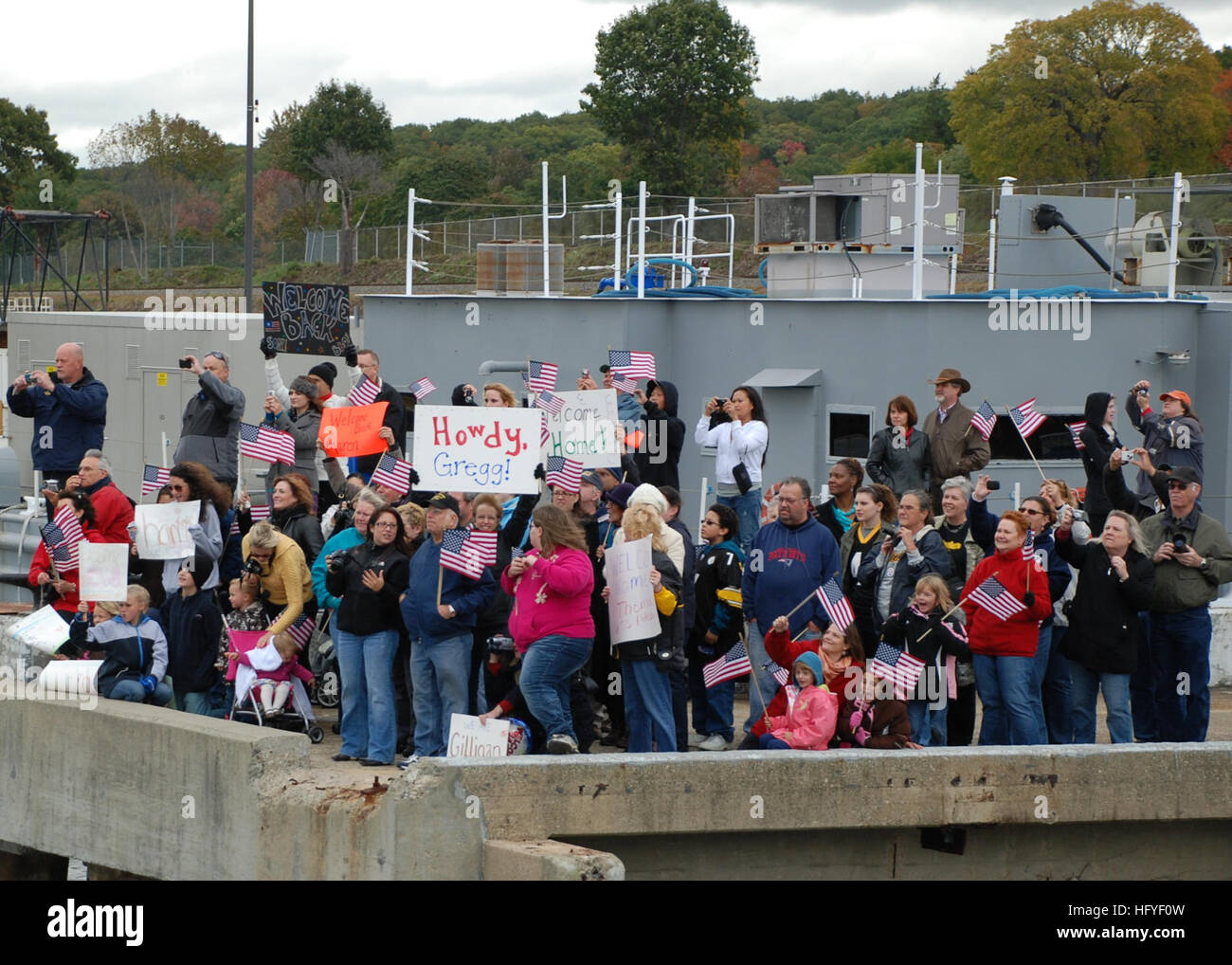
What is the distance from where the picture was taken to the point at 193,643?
33.0ft

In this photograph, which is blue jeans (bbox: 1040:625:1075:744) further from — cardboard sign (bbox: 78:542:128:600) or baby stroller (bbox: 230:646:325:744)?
cardboard sign (bbox: 78:542:128:600)

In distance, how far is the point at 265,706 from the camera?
10.1 metres

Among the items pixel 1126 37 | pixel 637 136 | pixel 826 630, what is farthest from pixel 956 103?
pixel 826 630

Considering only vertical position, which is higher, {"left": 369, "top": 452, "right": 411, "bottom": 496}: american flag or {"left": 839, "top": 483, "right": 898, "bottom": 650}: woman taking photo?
{"left": 369, "top": 452, "right": 411, "bottom": 496}: american flag

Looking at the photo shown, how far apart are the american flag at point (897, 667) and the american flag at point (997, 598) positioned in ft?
1.72

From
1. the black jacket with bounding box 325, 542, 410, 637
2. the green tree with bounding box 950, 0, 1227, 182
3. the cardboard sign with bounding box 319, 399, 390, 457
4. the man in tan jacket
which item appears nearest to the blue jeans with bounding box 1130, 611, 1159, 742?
the man in tan jacket

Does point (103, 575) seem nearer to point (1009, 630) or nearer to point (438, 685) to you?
point (438, 685)

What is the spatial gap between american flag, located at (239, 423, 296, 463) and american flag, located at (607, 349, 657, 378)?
9.60 ft

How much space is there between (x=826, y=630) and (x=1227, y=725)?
11.3ft

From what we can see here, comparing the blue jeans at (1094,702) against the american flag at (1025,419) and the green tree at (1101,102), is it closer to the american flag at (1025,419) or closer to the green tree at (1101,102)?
the american flag at (1025,419)

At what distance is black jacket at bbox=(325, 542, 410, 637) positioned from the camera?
375 inches

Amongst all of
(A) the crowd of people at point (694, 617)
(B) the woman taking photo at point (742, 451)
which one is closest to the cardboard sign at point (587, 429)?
(A) the crowd of people at point (694, 617)

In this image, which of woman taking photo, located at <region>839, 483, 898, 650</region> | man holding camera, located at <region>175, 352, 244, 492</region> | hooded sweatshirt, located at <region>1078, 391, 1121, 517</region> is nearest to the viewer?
woman taking photo, located at <region>839, 483, 898, 650</region>
